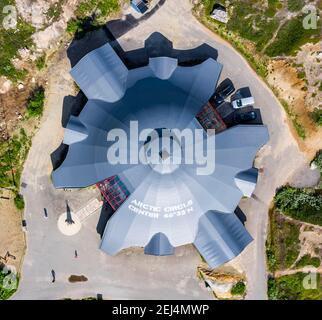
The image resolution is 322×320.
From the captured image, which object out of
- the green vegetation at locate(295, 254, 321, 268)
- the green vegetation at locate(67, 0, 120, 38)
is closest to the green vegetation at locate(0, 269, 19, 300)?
the green vegetation at locate(67, 0, 120, 38)

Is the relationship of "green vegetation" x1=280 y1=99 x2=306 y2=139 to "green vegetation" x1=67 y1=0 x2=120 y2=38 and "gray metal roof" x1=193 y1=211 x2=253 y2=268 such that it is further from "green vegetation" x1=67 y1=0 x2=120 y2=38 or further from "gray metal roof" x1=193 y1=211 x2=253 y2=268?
"green vegetation" x1=67 y1=0 x2=120 y2=38

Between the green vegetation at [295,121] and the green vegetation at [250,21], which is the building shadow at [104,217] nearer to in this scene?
the green vegetation at [295,121]

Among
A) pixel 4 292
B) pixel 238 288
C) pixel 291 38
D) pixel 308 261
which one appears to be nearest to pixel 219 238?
pixel 238 288

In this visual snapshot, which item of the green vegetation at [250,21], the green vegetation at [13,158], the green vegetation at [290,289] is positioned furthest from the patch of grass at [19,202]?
the green vegetation at [250,21]

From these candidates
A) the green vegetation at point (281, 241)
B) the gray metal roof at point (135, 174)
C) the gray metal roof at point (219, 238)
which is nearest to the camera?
the gray metal roof at point (135, 174)

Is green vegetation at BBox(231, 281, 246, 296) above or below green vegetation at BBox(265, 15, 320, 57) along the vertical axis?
below
